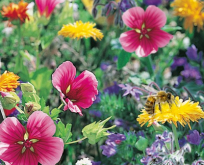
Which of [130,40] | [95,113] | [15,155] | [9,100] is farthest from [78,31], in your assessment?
[15,155]

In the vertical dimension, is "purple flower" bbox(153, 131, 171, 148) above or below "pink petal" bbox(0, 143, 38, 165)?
below

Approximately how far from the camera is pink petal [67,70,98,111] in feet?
2.86

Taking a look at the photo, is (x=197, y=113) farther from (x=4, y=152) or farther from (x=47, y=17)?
(x=47, y=17)

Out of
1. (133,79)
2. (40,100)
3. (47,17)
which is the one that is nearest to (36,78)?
(47,17)

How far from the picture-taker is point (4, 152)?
0.77 metres

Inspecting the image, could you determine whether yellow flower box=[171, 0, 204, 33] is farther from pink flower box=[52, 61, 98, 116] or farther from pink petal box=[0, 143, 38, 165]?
pink petal box=[0, 143, 38, 165]

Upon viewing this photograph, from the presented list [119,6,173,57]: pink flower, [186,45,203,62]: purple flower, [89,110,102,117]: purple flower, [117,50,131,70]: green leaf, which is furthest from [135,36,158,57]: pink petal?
[186,45,203,62]: purple flower

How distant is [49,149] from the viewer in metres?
0.79

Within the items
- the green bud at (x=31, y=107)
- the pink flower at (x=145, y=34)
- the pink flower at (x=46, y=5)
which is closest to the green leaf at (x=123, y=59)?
the pink flower at (x=145, y=34)

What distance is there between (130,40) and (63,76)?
1.17 feet

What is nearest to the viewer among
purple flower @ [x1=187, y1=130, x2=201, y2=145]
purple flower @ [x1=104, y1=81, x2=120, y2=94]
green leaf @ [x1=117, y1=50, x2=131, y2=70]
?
purple flower @ [x1=187, y1=130, x2=201, y2=145]

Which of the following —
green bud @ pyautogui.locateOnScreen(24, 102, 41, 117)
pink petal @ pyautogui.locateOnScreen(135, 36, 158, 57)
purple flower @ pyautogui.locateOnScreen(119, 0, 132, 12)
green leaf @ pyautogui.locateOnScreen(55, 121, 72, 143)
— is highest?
purple flower @ pyautogui.locateOnScreen(119, 0, 132, 12)

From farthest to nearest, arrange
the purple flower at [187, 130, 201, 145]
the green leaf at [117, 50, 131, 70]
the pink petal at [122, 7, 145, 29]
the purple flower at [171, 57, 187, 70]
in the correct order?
the purple flower at [171, 57, 187, 70], the green leaf at [117, 50, 131, 70], the pink petal at [122, 7, 145, 29], the purple flower at [187, 130, 201, 145]

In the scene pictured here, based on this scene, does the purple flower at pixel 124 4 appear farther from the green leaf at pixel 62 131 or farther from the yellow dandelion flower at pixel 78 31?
the green leaf at pixel 62 131
